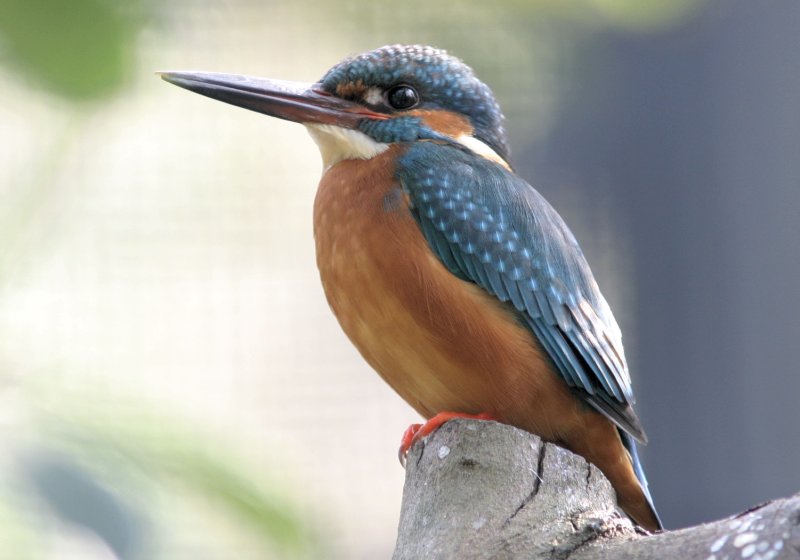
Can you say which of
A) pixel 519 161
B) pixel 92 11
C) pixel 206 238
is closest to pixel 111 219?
pixel 206 238

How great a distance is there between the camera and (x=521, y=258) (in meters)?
2.30

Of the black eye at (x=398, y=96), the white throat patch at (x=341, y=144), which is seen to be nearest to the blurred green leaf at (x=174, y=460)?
the white throat patch at (x=341, y=144)

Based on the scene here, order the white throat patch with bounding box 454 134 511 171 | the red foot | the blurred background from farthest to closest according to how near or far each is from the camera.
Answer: the blurred background < the white throat patch with bounding box 454 134 511 171 < the red foot

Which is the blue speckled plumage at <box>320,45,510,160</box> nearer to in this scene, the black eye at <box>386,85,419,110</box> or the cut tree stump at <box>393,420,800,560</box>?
the black eye at <box>386,85,419,110</box>

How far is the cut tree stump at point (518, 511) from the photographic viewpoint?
4.68ft

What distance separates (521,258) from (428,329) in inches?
11.5

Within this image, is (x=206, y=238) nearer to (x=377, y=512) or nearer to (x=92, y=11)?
(x=377, y=512)

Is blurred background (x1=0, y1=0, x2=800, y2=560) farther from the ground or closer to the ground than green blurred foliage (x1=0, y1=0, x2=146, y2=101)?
closer to the ground

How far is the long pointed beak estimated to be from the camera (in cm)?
242

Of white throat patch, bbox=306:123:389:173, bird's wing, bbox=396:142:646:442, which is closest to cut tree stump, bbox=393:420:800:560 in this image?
bird's wing, bbox=396:142:646:442

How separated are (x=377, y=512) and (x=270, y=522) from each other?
327cm

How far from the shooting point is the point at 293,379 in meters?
4.77

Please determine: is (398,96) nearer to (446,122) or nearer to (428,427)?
(446,122)

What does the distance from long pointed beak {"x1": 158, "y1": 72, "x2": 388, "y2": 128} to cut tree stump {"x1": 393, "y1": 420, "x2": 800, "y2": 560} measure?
82 cm
